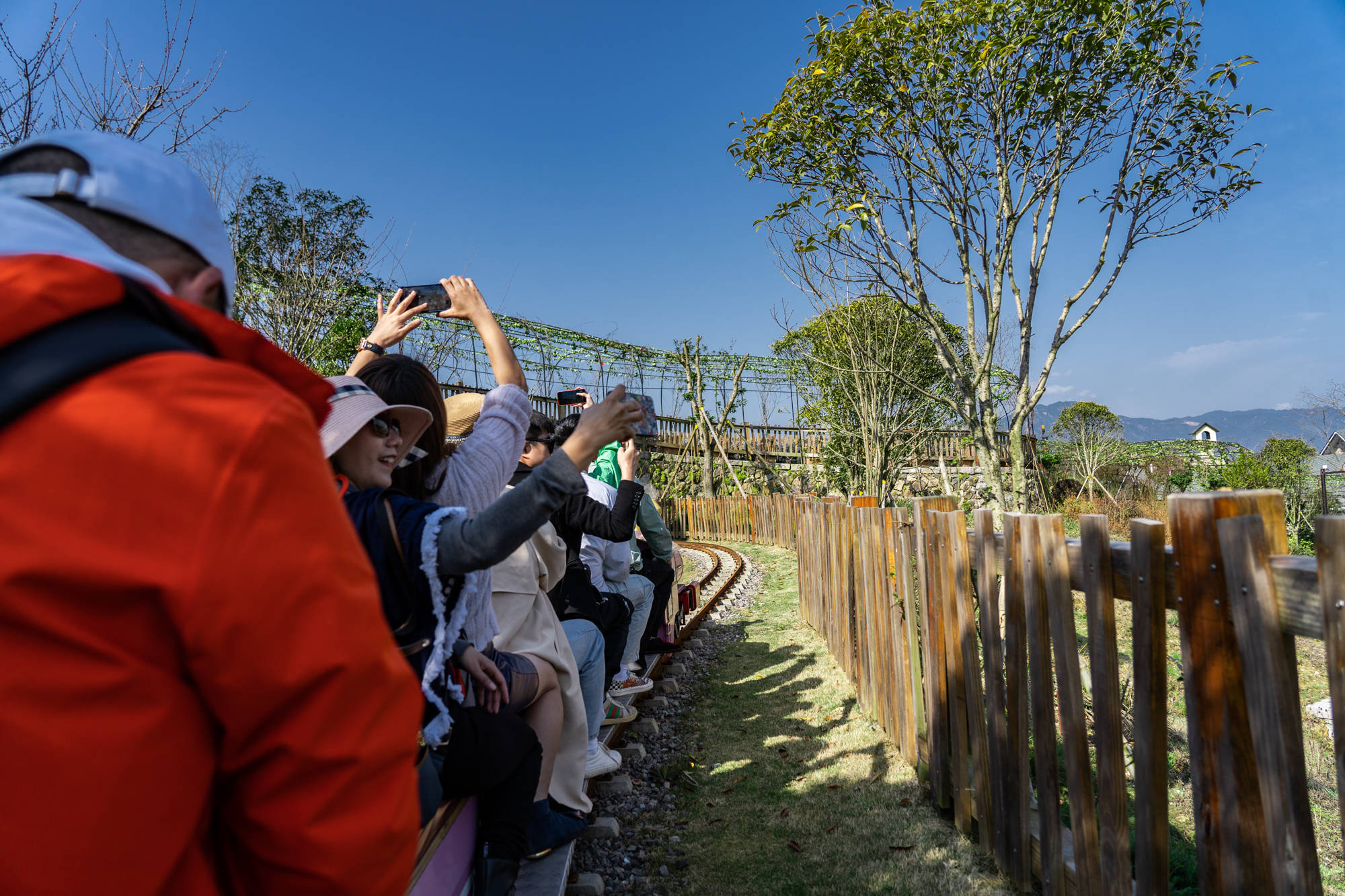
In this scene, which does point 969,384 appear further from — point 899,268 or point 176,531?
point 176,531

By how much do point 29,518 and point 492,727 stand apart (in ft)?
5.58

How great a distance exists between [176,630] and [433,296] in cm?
214

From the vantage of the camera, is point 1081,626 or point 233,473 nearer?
point 233,473

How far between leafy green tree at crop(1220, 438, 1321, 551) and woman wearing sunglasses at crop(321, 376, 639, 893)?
548 inches

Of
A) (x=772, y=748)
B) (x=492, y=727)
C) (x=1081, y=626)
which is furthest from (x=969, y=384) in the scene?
(x=492, y=727)

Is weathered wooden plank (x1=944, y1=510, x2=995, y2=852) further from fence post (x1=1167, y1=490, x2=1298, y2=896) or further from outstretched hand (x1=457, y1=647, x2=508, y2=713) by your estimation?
outstretched hand (x1=457, y1=647, x2=508, y2=713)

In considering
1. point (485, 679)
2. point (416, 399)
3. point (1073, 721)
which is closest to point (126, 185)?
point (416, 399)

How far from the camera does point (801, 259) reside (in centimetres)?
1105

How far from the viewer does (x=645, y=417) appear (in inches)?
87.7

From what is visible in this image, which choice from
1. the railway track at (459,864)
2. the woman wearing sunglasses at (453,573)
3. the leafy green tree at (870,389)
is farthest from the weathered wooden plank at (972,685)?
the leafy green tree at (870,389)

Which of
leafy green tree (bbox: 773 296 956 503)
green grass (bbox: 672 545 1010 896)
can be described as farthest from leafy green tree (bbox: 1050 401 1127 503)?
green grass (bbox: 672 545 1010 896)

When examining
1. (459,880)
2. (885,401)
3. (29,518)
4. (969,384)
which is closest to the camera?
(29,518)

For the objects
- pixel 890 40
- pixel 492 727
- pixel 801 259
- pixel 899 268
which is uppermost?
pixel 890 40

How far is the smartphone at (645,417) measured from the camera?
7.07 ft
